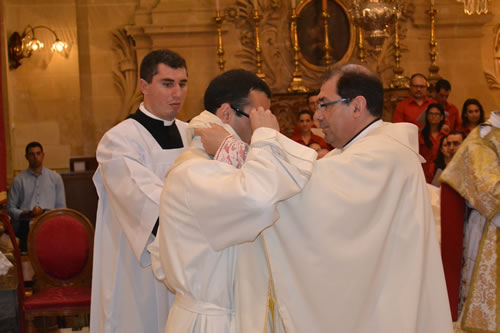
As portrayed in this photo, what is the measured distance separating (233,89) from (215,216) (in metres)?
0.62

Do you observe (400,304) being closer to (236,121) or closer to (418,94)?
(236,121)

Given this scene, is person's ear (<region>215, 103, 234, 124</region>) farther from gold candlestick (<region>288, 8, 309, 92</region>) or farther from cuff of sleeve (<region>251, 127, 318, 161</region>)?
gold candlestick (<region>288, 8, 309, 92</region>)

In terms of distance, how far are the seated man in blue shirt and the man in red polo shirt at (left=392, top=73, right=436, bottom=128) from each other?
4335 millimetres

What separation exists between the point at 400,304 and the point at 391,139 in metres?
0.66

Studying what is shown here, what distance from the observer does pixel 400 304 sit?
9.12 feet

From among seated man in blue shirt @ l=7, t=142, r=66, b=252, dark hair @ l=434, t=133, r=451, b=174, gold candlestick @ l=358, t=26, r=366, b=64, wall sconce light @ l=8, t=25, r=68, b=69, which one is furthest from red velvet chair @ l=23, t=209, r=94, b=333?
gold candlestick @ l=358, t=26, r=366, b=64

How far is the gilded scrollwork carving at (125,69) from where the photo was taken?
11.0m

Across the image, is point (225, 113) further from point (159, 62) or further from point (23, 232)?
point (23, 232)

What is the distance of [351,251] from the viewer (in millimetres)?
2732

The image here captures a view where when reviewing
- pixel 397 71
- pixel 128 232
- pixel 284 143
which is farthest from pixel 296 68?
pixel 284 143

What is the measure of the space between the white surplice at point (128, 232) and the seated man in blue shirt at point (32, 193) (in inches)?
175

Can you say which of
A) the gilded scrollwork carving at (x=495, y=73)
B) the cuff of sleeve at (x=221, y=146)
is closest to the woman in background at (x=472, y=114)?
the gilded scrollwork carving at (x=495, y=73)

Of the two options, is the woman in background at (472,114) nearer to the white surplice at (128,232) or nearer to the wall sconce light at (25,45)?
the white surplice at (128,232)

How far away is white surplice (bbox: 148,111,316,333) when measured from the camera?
8.18 feet
